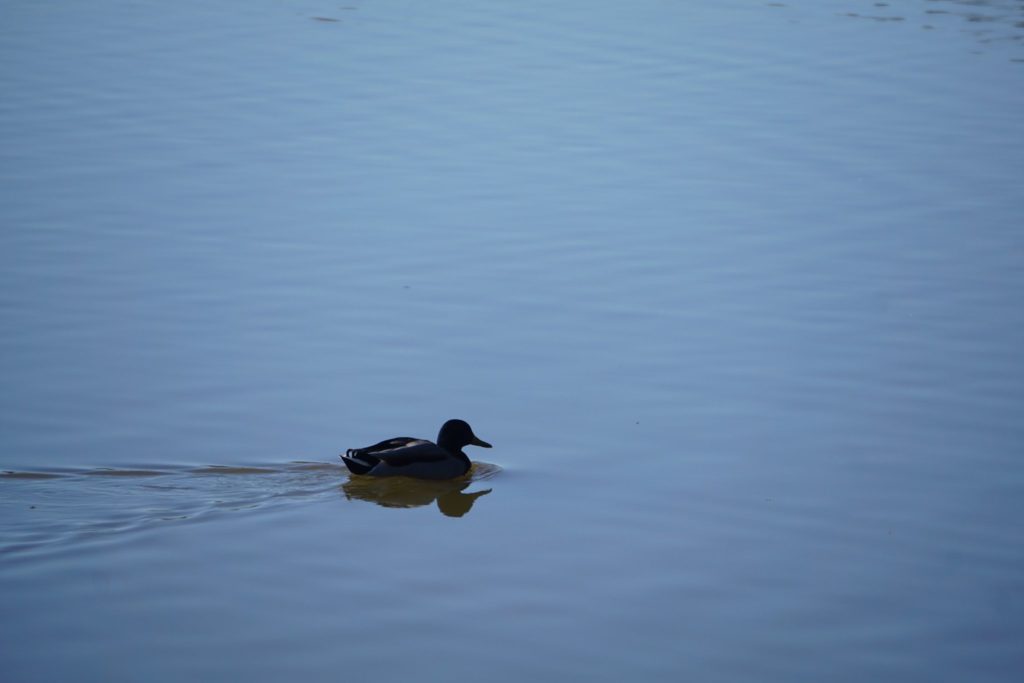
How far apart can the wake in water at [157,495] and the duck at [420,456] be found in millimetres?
140

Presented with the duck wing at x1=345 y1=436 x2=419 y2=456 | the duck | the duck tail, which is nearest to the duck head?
the duck

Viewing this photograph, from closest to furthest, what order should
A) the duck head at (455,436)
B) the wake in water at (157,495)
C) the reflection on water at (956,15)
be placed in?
the wake in water at (157,495)
the duck head at (455,436)
the reflection on water at (956,15)

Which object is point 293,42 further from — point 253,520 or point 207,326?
point 253,520

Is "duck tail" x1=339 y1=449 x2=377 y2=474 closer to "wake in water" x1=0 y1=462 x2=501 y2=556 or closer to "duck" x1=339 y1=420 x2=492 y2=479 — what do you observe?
"duck" x1=339 y1=420 x2=492 y2=479

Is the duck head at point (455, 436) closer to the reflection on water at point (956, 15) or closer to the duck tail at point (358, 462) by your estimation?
the duck tail at point (358, 462)

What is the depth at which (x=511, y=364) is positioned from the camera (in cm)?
1019

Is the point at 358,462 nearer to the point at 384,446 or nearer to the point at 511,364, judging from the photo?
the point at 384,446

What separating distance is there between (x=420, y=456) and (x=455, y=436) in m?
0.28

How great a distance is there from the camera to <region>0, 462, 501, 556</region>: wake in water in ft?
25.4

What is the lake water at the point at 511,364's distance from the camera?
22.6 feet

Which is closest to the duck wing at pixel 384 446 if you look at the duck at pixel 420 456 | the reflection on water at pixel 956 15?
the duck at pixel 420 456

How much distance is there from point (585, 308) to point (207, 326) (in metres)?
2.96

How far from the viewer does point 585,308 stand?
1126cm

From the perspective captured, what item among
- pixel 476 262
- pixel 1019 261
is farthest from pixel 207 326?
pixel 1019 261
